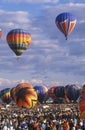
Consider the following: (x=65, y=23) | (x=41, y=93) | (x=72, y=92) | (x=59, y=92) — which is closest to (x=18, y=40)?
(x=65, y=23)

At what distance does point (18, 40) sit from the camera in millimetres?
47531

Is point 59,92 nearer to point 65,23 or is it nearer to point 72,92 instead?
point 72,92

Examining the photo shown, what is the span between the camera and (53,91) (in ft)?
280

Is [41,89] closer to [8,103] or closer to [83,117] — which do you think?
[8,103]

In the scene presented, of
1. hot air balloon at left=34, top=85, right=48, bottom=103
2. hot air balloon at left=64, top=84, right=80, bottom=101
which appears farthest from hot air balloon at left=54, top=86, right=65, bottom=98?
hot air balloon at left=64, top=84, right=80, bottom=101

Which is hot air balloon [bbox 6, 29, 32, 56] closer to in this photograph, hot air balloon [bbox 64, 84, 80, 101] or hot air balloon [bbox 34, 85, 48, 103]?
hot air balloon [bbox 64, 84, 80, 101]

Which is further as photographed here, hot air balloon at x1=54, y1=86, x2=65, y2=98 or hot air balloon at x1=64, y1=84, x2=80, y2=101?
hot air balloon at x1=54, y1=86, x2=65, y2=98

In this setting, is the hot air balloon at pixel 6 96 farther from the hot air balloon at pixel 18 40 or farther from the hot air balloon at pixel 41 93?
the hot air balloon at pixel 18 40

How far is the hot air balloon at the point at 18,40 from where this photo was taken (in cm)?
4762

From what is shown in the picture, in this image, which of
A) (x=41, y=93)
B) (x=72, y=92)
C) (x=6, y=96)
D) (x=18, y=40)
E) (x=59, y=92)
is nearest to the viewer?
(x=18, y=40)

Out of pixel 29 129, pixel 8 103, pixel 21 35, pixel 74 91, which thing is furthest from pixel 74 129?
pixel 8 103

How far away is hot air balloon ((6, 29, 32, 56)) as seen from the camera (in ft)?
156

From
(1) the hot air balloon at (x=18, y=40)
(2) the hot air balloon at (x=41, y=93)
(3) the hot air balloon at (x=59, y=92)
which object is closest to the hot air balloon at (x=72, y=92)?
(2) the hot air balloon at (x=41, y=93)

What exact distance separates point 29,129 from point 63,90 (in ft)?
194
